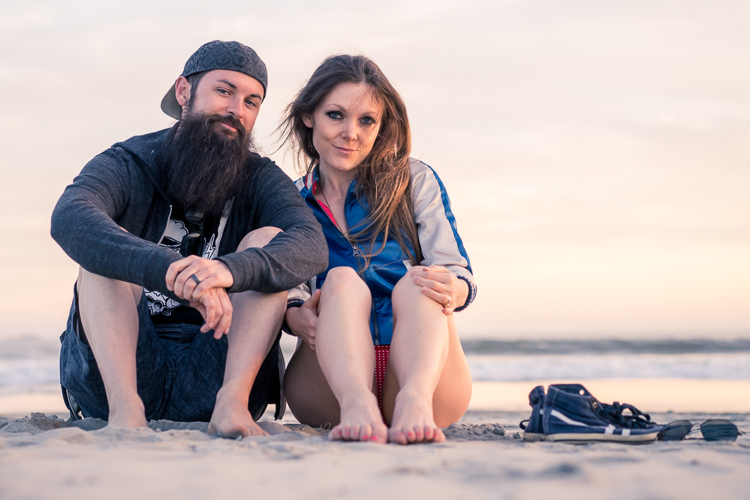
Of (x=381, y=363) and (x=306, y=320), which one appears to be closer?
(x=306, y=320)

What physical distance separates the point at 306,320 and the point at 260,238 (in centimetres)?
41

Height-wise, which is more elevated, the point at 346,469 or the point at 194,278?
the point at 194,278

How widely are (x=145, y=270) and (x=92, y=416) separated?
115 centimetres

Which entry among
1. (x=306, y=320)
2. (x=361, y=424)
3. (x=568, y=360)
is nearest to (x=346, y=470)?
(x=361, y=424)

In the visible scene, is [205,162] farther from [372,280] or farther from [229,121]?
[372,280]

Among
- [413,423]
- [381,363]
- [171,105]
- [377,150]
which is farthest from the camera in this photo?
[171,105]

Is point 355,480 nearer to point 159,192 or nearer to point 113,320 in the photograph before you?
point 113,320

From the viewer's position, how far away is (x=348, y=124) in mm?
3365

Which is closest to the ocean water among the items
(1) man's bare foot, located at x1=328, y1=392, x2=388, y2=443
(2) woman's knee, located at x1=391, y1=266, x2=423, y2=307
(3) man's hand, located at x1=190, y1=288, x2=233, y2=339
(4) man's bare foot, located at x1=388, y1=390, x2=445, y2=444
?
(3) man's hand, located at x1=190, y1=288, x2=233, y2=339

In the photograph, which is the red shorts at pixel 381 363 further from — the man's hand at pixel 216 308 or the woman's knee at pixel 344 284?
the man's hand at pixel 216 308

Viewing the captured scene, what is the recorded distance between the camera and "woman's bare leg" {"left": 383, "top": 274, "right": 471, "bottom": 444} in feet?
7.39

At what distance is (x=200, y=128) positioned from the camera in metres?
3.32

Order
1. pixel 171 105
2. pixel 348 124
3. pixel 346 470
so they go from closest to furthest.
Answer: pixel 346 470 → pixel 348 124 → pixel 171 105

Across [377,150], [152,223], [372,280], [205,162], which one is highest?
[377,150]
